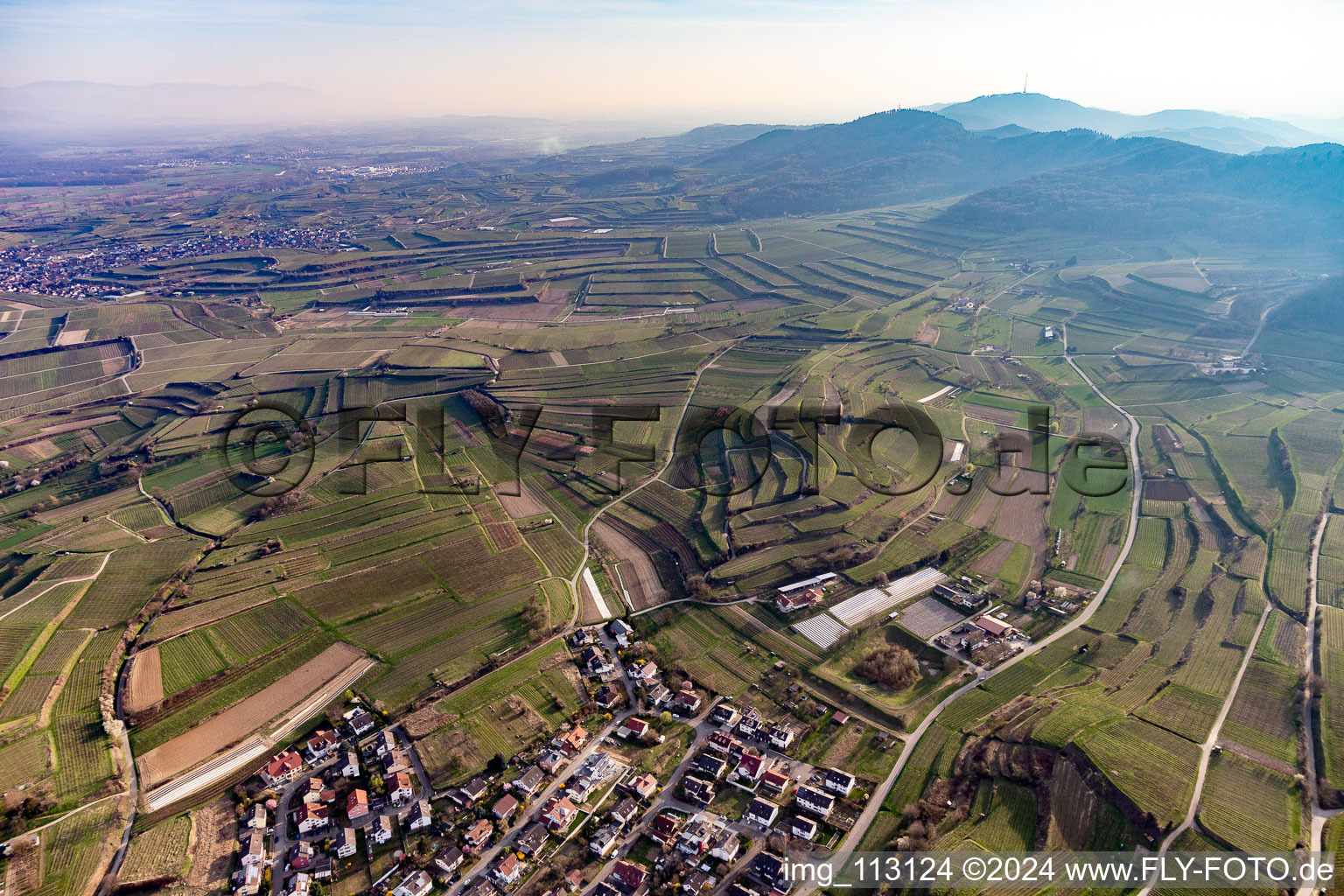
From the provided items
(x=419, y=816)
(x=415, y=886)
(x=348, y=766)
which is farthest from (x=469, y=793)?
(x=348, y=766)

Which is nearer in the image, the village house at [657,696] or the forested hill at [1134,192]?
the village house at [657,696]

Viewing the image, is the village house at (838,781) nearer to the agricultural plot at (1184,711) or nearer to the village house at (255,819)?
the agricultural plot at (1184,711)

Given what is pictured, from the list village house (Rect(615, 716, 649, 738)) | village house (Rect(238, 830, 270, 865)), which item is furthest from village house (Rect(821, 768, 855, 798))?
village house (Rect(238, 830, 270, 865))

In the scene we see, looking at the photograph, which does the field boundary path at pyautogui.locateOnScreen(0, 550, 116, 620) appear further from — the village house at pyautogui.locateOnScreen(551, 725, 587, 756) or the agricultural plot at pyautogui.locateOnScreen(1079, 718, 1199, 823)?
the agricultural plot at pyautogui.locateOnScreen(1079, 718, 1199, 823)

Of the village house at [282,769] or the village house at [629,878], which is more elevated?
the village house at [282,769]

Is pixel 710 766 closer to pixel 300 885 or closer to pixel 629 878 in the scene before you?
pixel 629 878

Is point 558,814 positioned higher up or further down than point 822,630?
further down

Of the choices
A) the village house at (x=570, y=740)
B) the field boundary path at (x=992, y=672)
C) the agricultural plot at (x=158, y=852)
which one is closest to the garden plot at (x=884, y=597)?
the field boundary path at (x=992, y=672)

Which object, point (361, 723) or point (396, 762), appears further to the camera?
point (361, 723)
